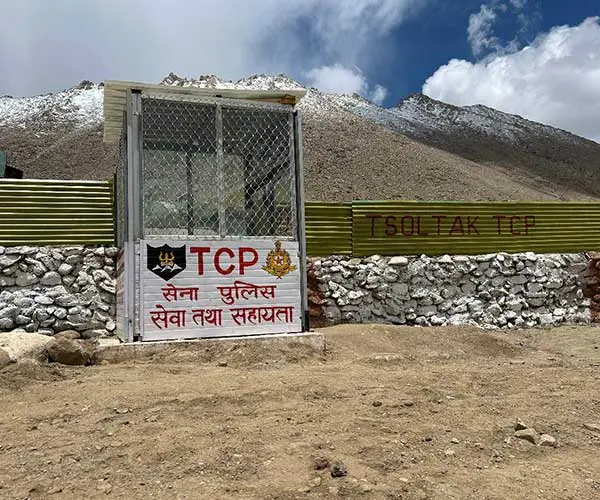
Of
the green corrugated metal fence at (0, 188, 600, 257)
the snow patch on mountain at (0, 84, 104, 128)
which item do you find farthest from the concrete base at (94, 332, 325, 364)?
the snow patch on mountain at (0, 84, 104, 128)

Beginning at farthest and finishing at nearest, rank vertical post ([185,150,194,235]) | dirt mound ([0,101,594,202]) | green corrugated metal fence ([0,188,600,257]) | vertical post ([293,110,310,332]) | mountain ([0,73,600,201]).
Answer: mountain ([0,73,600,201]) → dirt mound ([0,101,594,202]) → green corrugated metal fence ([0,188,600,257]) → vertical post ([293,110,310,332]) → vertical post ([185,150,194,235])

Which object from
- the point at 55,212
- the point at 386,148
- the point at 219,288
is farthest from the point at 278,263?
the point at 386,148

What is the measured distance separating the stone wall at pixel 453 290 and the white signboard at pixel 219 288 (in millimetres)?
1388

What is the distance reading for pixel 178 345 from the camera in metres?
6.19

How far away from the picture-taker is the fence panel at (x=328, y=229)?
838 cm

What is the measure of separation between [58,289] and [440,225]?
5436 mm

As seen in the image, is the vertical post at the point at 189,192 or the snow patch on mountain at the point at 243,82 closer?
the vertical post at the point at 189,192

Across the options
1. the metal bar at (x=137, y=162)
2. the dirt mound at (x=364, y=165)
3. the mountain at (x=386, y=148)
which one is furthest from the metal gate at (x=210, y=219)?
the dirt mound at (x=364, y=165)

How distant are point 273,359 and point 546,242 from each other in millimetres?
5517

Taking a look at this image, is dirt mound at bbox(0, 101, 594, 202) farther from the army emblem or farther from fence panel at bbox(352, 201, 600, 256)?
the army emblem

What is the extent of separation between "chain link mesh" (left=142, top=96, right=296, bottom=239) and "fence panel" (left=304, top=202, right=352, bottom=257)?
128 centimetres

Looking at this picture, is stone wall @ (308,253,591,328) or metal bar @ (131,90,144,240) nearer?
metal bar @ (131,90,144,240)

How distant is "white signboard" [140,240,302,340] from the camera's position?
6.30 metres

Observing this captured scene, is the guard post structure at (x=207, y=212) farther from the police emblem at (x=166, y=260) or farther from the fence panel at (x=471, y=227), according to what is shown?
the fence panel at (x=471, y=227)
